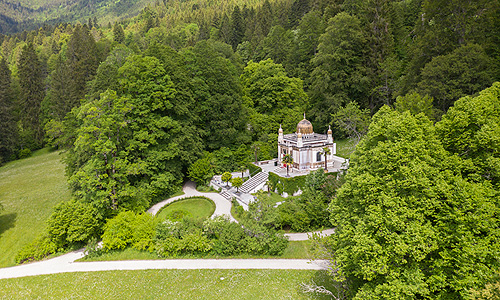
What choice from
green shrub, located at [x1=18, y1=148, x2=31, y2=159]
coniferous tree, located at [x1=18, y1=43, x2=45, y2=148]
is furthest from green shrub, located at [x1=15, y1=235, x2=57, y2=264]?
coniferous tree, located at [x1=18, y1=43, x2=45, y2=148]

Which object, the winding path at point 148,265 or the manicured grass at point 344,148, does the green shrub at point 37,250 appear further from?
the manicured grass at point 344,148

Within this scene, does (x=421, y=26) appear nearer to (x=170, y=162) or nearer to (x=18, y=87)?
(x=170, y=162)

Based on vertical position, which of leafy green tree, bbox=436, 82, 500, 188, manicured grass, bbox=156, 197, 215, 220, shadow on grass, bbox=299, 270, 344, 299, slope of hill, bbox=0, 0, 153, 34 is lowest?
manicured grass, bbox=156, 197, 215, 220

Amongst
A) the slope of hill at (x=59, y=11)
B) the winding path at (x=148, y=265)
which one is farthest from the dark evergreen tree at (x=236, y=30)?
the slope of hill at (x=59, y=11)

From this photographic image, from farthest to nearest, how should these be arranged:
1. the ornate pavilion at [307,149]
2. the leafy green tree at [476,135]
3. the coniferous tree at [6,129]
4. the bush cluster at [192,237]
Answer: the coniferous tree at [6,129] < the ornate pavilion at [307,149] < the bush cluster at [192,237] < the leafy green tree at [476,135]

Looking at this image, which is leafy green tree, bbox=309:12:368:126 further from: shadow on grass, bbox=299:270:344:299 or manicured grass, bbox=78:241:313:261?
shadow on grass, bbox=299:270:344:299

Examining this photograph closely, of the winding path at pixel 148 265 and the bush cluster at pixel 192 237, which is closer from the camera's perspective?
the winding path at pixel 148 265

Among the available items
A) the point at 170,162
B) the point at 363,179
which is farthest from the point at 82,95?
the point at 363,179
